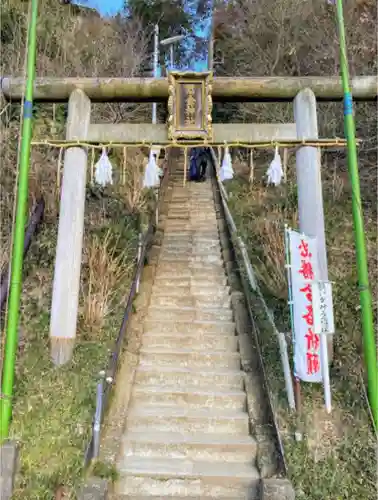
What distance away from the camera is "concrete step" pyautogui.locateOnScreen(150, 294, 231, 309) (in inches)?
273

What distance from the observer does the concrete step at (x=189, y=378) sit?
536cm

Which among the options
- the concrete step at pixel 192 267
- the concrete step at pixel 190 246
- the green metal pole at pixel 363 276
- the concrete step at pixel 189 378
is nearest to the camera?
the green metal pole at pixel 363 276

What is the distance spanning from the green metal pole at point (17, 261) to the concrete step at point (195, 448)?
1.37 metres

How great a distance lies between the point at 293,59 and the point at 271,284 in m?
9.81

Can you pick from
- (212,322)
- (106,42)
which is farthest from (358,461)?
(106,42)

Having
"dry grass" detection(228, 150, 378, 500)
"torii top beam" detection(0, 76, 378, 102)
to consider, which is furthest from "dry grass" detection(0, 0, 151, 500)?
"dry grass" detection(228, 150, 378, 500)

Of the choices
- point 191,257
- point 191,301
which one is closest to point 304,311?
point 191,301

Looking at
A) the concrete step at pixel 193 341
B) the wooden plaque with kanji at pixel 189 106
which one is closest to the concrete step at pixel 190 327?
the concrete step at pixel 193 341

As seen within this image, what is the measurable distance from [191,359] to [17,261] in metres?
2.60

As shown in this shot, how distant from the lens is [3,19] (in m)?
12.5

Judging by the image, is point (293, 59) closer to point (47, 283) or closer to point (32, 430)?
point (47, 283)

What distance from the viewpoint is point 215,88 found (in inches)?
245

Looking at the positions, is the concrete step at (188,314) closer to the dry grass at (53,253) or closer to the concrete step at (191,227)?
the dry grass at (53,253)

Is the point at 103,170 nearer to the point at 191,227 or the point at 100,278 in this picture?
the point at 100,278
